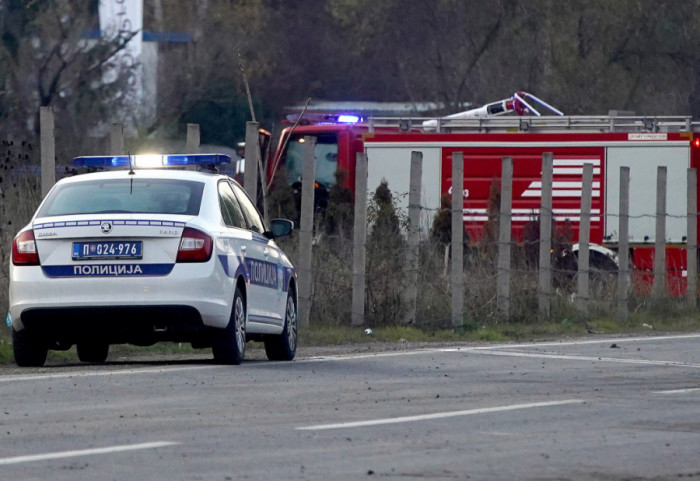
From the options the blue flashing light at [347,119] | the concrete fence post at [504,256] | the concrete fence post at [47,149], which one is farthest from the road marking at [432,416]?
the blue flashing light at [347,119]

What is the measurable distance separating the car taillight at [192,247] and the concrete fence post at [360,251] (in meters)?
6.66

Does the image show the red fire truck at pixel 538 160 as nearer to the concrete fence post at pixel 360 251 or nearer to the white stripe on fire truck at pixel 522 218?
the white stripe on fire truck at pixel 522 218

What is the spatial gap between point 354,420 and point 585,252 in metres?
12.9

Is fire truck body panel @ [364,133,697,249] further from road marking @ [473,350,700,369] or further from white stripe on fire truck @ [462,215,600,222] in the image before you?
road marking @ [473,350,700,369]

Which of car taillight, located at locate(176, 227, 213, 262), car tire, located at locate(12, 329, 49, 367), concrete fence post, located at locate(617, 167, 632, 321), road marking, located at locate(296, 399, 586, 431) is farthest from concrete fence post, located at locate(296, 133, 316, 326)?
road marking, located at locate(296, 399, 586, 431)

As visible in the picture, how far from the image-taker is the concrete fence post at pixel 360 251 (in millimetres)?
18828

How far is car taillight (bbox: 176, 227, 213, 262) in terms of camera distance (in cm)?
1223

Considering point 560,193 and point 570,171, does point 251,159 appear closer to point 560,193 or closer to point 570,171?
point 560,193

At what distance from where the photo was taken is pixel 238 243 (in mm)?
12977

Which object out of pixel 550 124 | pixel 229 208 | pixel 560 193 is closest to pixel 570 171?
pixel 560 193

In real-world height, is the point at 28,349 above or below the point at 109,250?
below

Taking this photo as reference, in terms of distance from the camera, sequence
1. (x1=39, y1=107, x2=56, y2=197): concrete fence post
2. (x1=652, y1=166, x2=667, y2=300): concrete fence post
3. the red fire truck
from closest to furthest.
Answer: (x1=39, y1=107, x2=56, y2=197): concrete fence post, (x1=652, y1=166, x2=667, y2=300): concrete fence post, the red fire truck

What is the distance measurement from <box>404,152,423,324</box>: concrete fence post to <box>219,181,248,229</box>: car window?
227 inches

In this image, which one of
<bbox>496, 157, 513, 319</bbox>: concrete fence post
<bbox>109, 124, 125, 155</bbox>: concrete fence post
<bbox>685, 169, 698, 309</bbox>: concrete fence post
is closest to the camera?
<bbox>109, 124, 125, 155</bbox>: concrete fence post
